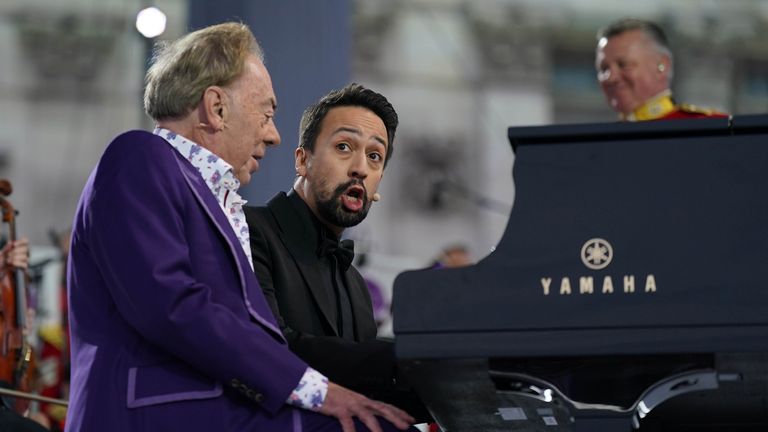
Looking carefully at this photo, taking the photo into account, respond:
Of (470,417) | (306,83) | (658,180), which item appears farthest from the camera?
(306,83)

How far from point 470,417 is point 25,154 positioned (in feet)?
55.9

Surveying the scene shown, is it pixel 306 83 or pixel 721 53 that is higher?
pixel 721 53

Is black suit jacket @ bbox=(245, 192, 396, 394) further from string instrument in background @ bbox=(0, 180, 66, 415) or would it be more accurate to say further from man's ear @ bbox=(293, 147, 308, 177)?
string instrument in background @ bbox=(0, 180, 66, 415)

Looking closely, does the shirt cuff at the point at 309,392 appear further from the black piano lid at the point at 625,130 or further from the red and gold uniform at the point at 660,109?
the red and gold uniform at the point at 660,109

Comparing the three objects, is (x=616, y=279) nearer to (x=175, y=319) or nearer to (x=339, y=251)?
(x=175, y=319)

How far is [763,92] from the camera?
22.0m

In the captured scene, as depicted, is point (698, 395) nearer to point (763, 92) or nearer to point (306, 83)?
point (306, 83)

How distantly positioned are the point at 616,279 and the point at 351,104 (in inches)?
48.5

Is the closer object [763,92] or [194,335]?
[194,335]

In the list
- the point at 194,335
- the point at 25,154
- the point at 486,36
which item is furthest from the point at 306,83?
the point at 486,36

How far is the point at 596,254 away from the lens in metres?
2.76

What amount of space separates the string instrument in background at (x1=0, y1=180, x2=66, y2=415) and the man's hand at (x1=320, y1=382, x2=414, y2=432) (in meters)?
1.86

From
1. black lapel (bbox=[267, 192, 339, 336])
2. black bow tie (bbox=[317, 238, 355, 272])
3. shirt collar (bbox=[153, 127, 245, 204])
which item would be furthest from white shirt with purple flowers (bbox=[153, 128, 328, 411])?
black bow tie (bbox=[317, 238, 355, 272])

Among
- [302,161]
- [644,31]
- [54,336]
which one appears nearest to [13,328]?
[302,161]
